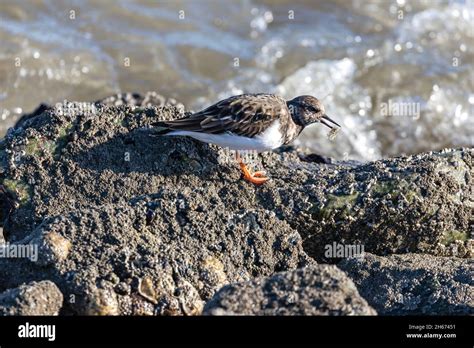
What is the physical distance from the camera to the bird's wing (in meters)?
6.43

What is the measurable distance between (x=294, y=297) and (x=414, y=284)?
1240 millimetres

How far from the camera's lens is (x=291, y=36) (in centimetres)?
1416

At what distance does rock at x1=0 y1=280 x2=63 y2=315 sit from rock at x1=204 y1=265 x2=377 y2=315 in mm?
900

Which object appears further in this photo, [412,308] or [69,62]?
[69,62]

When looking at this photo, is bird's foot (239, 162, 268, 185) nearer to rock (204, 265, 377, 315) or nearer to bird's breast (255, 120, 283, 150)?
bird's breast (255, 120, 283, 150)

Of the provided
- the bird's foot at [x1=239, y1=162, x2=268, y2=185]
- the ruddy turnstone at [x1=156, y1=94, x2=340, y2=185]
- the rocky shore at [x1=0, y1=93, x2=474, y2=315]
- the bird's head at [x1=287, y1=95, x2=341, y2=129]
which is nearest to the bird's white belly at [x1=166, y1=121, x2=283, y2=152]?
the ruddy turnstone at [x1=156, y1=94, x2=340, y2=185]

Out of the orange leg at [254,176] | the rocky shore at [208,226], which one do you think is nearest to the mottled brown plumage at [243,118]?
the rocky shore at [208,226]

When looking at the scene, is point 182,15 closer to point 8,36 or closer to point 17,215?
point 8,36

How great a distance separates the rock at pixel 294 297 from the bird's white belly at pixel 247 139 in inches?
83.8

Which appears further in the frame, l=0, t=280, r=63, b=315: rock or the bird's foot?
the bird's foot
